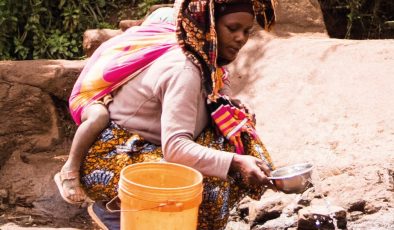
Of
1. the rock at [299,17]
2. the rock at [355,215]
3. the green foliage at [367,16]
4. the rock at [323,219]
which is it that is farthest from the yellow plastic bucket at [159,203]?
the green foliage at [367,16]

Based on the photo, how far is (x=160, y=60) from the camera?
8.59ft

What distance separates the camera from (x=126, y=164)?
267 centimetres

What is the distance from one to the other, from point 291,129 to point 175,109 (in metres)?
2.30

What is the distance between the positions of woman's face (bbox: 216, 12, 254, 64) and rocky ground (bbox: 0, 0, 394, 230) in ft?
3.95

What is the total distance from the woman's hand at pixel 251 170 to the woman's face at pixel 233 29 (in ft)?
1.53

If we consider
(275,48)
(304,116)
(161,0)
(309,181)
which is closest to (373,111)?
(304,116)

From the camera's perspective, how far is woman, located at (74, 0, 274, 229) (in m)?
2.43

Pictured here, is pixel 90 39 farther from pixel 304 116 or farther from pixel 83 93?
pixel 83 93

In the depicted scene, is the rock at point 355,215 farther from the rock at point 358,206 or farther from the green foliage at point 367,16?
the green foliage at point 367,16

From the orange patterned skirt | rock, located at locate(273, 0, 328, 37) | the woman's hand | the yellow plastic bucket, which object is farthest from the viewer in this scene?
rock, located at locate(273, 0, 328, 37)

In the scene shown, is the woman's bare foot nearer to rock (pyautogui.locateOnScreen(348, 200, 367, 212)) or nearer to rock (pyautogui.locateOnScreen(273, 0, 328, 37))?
rock (pyautogui.locateOnScreen(348, 200, 367, 212))

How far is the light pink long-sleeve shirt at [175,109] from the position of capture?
2418mm

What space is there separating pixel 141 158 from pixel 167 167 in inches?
12.9

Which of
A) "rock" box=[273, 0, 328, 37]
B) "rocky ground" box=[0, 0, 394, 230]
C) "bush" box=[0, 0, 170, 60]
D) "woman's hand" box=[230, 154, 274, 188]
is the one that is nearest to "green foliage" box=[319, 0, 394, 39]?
"rock" box=[273, 0, 328, 37]
